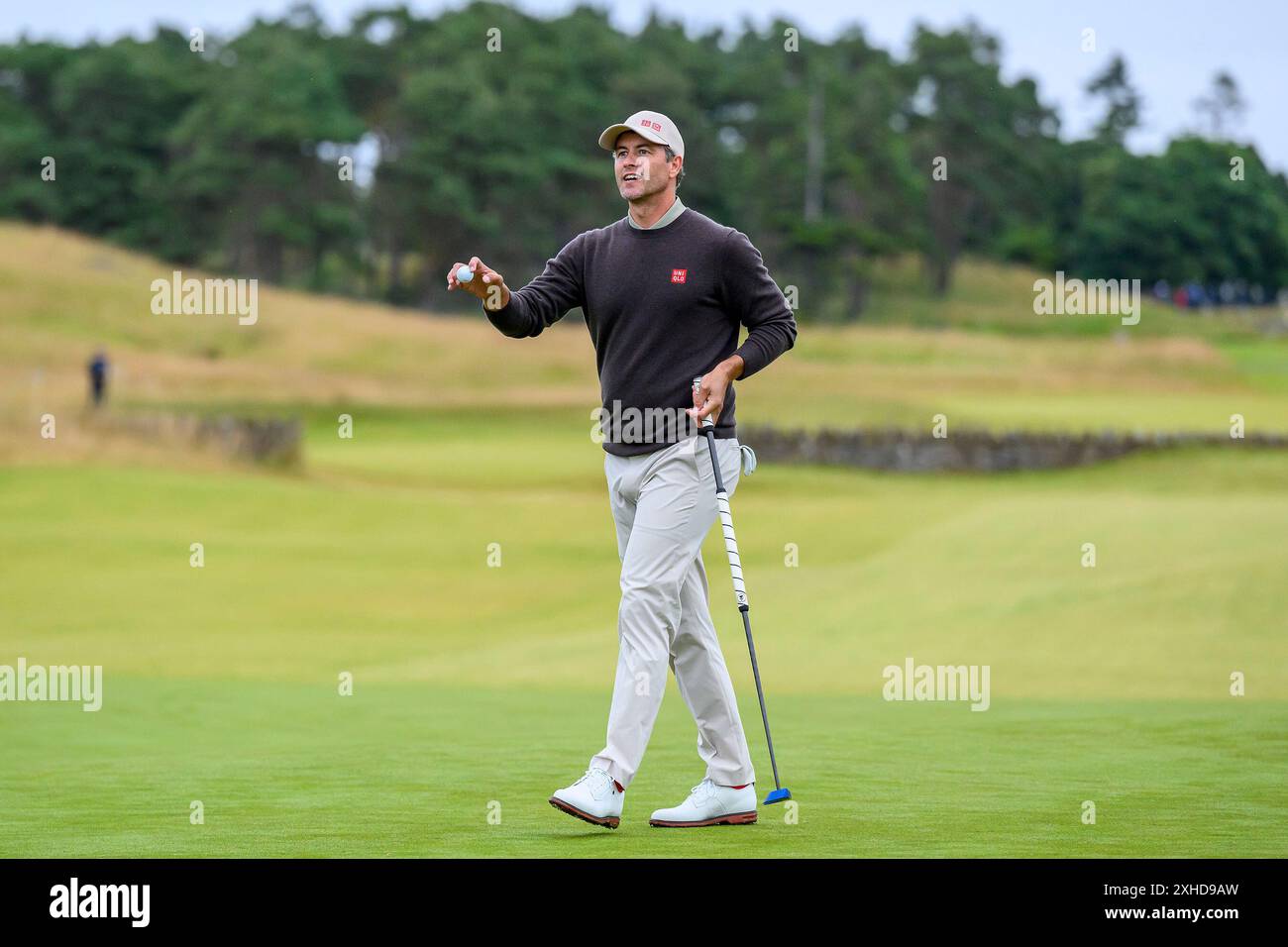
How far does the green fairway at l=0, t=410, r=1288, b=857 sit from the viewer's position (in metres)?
6.59

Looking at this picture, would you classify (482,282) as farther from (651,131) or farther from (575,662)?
(575,662)

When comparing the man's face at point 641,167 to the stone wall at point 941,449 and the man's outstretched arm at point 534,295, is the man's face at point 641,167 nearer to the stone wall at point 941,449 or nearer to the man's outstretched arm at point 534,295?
the man's outstretched arm at point 534,295

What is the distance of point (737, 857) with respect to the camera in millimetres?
5676

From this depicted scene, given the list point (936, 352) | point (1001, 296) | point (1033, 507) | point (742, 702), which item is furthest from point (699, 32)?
point (742, 702)

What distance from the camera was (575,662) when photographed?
16453 mm

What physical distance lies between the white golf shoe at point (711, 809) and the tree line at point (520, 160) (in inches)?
3425

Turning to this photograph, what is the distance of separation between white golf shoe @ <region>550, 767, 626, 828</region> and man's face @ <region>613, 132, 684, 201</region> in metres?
2.05

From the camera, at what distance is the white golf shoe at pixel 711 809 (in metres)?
6.68

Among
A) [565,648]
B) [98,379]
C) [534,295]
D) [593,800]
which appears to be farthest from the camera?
[98,379]

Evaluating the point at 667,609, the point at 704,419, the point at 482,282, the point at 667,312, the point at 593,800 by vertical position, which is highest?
the point at 482,282

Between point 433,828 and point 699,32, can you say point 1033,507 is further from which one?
point 699,32

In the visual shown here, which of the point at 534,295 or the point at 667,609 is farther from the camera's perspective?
the point at 534,295

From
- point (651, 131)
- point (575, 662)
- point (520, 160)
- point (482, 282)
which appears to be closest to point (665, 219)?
point (651, 131)

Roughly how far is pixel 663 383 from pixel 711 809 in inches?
59.7
